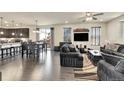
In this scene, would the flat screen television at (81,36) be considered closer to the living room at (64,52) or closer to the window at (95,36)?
the living room at (64,52)

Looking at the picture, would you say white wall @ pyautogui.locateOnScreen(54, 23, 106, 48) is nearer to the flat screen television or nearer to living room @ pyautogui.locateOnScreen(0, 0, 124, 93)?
living room @ pyautogui.locateOnScreen(0, 0, 124, 93)

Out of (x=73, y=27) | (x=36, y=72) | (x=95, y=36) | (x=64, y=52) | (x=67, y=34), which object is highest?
(x=73, y=27)

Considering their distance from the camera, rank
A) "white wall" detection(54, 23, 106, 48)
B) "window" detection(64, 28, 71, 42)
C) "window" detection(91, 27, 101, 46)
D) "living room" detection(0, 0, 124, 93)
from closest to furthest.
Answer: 1. "living room" detection(0, 0, 124, 93)
2. "white wall" detection(54, 23, 106, 48)
3. "window" detection(91, 27, 101, 46)
4. "window" detection(64, 28, 71, 42)

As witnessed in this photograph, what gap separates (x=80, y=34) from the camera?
1673 centimetres

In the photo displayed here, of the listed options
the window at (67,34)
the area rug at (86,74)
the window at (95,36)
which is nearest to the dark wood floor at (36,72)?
the area rug at (86,74)

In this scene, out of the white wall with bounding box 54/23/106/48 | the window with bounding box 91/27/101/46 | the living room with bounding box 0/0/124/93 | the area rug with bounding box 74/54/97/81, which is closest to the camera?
the living room with bounding box 0/0/124/93

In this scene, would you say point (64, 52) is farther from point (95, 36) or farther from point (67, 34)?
point (67, 34)

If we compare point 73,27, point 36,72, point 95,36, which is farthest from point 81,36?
point 36,72

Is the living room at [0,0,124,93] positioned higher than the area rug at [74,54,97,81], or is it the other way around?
the living room at [0,0,124,93]

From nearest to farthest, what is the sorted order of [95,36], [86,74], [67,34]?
[86,74] → [95,36] → [67,34]

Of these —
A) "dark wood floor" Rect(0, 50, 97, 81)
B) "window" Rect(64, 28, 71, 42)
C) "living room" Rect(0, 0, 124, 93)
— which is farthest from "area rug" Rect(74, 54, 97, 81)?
"window" Rect(64, 28, 71, 42)

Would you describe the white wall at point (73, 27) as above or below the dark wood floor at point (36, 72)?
above
